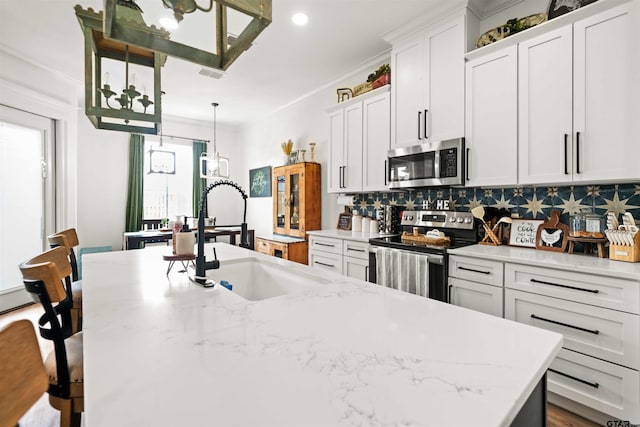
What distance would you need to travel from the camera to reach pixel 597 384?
1581mm

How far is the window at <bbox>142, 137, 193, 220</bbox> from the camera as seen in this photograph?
18.1 ft

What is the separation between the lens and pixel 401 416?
515 millimetres

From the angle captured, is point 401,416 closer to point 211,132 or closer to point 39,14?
point 39,14

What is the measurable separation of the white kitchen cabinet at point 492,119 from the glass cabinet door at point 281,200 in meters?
2.82

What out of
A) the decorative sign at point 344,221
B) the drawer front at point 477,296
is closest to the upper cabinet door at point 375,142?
the decorative sign at point 344,221

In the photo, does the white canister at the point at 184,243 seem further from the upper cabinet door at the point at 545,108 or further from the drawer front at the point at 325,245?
the upper cabinet door at the point at 545,108

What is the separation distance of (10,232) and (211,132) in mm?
3568

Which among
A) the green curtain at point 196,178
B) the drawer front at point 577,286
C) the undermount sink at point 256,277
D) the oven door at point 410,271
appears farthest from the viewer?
the green curtain at point 196,178

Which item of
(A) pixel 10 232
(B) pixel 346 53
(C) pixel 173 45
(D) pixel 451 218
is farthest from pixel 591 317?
(A) pixel 10 232

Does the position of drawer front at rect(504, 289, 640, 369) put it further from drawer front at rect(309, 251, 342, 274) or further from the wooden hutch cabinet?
the wooden hutch cabinet

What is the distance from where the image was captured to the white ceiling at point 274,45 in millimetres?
2561

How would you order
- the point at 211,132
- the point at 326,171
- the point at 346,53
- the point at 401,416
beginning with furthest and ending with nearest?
the point at 211,132, the point at 326,171, the point at 346,53, the point at 401,416

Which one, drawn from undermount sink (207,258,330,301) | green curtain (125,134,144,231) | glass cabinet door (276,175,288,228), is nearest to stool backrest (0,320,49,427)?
undermount sink (207,258,330,301)

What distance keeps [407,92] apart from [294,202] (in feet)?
7.41
